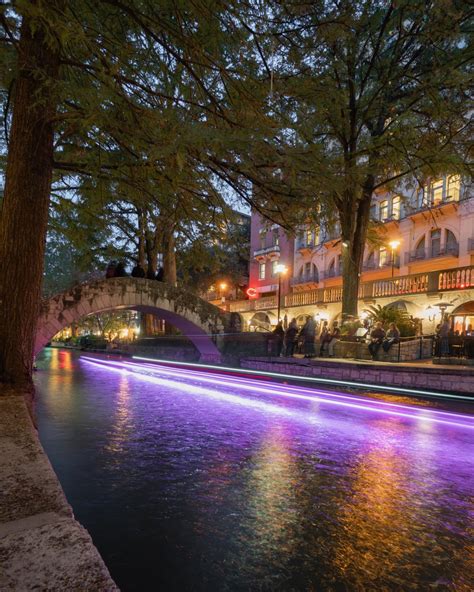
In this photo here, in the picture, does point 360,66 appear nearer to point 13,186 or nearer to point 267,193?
point 267,193

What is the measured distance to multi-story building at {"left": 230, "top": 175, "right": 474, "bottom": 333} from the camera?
2173cm

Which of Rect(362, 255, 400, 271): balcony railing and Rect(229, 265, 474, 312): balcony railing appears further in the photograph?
Rect(362, 255, 400, 271): balcony railing

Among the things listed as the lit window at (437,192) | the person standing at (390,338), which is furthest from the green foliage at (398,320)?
the lit window at (437,192)

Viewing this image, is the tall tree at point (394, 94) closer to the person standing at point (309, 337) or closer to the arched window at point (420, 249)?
the person standing at point (309, 337)

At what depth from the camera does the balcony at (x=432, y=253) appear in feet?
90.3

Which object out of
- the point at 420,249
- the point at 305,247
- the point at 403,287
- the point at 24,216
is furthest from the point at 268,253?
the point at 24,216

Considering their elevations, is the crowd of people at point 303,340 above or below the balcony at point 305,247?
below

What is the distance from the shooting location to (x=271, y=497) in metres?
3.91

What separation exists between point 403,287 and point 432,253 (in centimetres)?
700

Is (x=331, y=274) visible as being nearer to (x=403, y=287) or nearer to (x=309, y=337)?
(x=403, y=287)

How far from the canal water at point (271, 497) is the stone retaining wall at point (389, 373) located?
3.06m

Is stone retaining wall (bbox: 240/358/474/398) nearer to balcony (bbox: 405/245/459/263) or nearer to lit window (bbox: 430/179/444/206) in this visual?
balcony (bbox: 405/245/459/263)

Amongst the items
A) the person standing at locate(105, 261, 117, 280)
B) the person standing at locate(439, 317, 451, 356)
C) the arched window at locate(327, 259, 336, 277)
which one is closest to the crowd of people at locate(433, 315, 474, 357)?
the person standing at locate(439, 317, 451, 356)

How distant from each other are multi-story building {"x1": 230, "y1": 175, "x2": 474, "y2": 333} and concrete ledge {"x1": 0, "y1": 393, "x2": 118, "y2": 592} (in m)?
14.7
